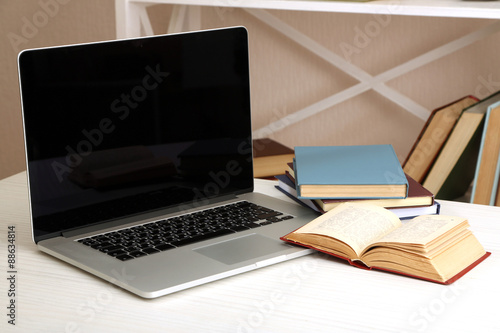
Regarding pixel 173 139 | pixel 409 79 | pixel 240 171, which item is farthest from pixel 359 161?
pixel 409 79

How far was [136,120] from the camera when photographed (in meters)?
0.93

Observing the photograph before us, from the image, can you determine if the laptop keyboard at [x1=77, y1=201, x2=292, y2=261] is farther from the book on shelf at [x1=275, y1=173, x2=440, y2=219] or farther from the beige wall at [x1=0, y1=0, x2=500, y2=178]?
the beige wall at [x1=0, y1=0, x2=500, y2=178]

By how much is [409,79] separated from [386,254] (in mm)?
1097

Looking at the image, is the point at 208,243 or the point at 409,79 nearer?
the point at 208,243

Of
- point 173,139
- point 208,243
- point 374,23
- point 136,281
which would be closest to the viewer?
point 136,281

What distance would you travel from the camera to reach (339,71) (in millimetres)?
1860

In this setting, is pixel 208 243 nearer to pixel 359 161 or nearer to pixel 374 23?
pixel 359 161

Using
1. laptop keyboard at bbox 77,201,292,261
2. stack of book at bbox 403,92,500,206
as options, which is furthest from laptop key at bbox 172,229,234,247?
stack of book at bbox 403,92,500,206

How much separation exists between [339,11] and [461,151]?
0.42 meters

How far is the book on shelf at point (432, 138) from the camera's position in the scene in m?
1.44

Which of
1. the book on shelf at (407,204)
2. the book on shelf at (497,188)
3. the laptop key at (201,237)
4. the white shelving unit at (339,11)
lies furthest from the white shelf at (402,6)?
the laptop key at (201,237)

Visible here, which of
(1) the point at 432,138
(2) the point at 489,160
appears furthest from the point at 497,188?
(1) the point at 432,138

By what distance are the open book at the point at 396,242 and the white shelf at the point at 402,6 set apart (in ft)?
1.82

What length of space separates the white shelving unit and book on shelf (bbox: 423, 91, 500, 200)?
23 centimetres
